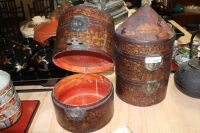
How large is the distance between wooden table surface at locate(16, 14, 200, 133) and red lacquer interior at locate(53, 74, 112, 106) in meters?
0.07

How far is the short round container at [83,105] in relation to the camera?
2.17ft

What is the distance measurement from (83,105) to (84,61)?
11.0 inches

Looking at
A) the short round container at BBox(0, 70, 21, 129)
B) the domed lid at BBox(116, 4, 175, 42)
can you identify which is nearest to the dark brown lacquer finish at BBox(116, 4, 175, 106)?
the domed lid at BBox(116, 4, 175, 42)

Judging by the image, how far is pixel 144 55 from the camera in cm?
70

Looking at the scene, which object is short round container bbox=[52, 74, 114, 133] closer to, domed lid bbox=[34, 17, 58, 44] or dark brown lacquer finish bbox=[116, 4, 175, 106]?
dark brown lacquer finish bbox=[116, 4, 175, 106]

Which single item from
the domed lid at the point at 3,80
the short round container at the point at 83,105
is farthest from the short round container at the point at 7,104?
the short round container at the point at 83,105

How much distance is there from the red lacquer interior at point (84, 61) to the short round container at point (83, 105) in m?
0.05

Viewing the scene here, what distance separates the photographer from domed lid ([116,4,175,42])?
2.27ft

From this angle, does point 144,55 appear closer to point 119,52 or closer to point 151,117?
point 119,52

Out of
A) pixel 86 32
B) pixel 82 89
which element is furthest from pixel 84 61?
pixel 86 32

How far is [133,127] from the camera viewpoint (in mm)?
725

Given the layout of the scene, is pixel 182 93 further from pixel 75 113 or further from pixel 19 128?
pixel 19 128

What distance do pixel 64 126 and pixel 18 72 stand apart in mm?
363

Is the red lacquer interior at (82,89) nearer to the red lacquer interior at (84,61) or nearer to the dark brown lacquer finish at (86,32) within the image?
the red lacquer interior at (84,61)
